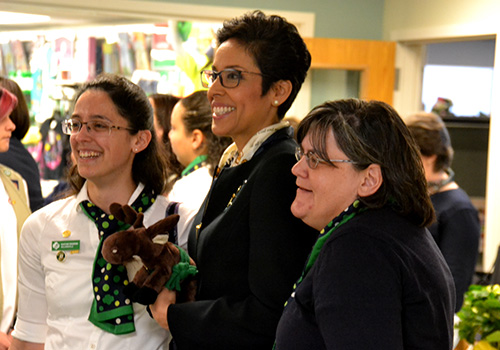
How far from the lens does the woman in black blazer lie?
1449mm

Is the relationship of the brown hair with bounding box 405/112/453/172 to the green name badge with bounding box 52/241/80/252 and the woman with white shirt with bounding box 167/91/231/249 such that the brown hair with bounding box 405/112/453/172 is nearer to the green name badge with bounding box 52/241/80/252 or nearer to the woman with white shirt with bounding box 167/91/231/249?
the woman with white shirt with bounding box 167/91/231/249

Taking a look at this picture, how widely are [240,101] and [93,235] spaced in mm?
571

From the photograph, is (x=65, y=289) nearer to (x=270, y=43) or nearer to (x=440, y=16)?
(x=270, y=43)

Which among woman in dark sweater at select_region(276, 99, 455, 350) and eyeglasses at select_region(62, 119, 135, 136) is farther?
eyeglasses at select_region(62, 119, 135, 136)

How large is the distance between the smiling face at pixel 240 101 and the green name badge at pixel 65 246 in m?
0.52

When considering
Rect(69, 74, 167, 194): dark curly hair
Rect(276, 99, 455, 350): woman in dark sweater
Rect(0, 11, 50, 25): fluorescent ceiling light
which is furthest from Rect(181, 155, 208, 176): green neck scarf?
Rect(0, 11, 50, 25): fluorescent ceiling light

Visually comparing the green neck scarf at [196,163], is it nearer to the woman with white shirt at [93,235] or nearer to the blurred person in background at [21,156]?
the blurred person in background at [21,156]

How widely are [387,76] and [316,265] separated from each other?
12.8ft

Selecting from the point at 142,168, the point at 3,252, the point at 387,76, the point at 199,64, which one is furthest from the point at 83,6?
the point at 142,168

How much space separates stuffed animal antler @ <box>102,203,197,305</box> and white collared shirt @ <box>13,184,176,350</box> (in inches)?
7.2

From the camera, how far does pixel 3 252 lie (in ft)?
7.73

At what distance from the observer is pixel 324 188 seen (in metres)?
1.31

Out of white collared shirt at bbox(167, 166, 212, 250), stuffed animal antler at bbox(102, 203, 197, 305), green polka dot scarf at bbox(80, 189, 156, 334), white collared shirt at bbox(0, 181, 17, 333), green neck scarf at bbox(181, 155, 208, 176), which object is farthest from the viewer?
green neck scarf at bbox(181, 155, 208, 176)

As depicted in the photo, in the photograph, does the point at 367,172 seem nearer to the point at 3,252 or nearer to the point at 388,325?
the point at 388,325
